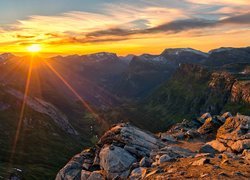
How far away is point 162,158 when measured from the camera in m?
46.6

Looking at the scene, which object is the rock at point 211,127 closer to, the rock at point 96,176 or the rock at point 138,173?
the rock at point 96,176

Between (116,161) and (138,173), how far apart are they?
630 cm

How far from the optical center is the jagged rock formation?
39.0m

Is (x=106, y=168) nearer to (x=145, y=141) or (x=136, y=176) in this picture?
(x=136, y=176)

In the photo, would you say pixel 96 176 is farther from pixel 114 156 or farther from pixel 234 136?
pixel 234 136

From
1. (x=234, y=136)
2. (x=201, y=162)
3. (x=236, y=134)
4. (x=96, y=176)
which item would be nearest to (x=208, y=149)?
(x=234, y=136)

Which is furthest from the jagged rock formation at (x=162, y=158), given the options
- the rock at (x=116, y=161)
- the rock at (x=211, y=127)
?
the rock at (x=211, y=127)

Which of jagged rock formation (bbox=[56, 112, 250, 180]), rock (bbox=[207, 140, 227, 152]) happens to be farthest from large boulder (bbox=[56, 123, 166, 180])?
rock (bbox=[207, 140, 227, 152])

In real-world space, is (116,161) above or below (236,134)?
above

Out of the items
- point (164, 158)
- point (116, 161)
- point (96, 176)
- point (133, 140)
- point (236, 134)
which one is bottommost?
point (96, 176)

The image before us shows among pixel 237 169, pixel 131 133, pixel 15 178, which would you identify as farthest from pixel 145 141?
pixel 15 178

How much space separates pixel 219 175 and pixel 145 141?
25010mm

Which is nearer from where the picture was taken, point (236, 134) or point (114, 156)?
point (114, 156)

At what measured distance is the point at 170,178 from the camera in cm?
3653
